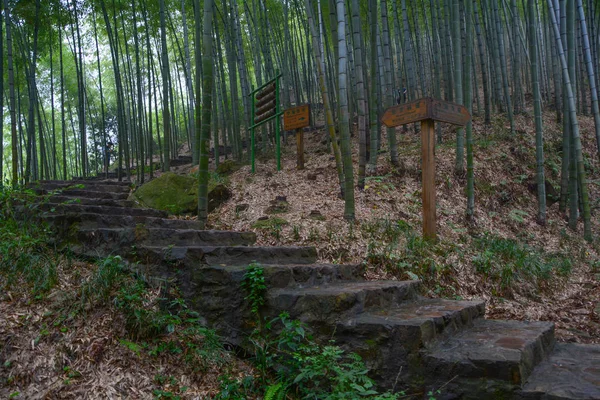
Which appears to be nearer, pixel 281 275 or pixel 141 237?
pixel 281 275

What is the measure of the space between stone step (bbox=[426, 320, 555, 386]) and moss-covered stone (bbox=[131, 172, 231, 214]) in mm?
3751

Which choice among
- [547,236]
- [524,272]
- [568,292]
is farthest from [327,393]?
[547,236]

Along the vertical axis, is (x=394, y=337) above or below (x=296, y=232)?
below

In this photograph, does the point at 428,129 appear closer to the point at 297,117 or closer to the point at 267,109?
the point at 297,117

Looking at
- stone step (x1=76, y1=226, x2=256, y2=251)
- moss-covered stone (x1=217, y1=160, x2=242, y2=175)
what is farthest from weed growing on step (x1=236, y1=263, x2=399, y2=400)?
moss-covered stone (x1=217, y1=160, x2=242, y2=175)

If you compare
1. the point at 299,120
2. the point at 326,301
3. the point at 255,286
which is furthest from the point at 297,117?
the point at 326,301

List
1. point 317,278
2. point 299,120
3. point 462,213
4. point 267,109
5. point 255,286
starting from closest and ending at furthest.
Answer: point 255,286, point 317,278, point 462,213, point 299,120, point 267,109

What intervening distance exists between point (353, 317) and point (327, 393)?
18.1 inches

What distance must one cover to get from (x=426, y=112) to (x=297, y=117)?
3.29m

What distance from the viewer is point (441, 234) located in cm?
499

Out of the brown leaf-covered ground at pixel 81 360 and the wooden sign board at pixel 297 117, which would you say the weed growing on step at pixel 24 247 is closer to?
the brown leaf-covered ground at pixel 81 360

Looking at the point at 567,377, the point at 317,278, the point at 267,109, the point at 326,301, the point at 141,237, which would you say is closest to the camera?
the point at 567,377

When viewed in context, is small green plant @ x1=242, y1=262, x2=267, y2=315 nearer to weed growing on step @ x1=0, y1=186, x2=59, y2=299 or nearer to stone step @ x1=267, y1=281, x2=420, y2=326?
stone step @ x1=267, y1=281, x2=420, y2=326

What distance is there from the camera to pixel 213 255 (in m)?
2.94
